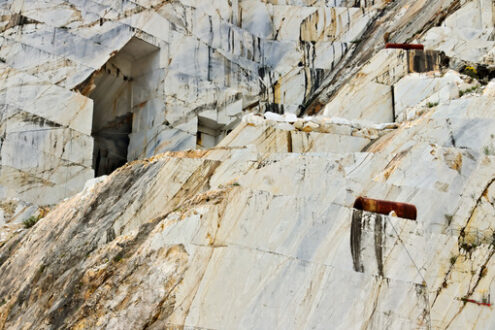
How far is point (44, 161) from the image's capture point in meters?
24.0

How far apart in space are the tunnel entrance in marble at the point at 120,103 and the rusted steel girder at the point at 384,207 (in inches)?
549

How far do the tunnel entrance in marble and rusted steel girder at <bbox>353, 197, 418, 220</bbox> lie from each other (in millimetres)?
13955

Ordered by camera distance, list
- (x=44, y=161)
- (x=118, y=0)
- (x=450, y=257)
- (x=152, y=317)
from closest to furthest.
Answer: (x=152, y=317) < (x=450, y=257) < (x=44, y=161) < (x=118, y=0)

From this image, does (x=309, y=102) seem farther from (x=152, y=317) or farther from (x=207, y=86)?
(x=152, y=317)

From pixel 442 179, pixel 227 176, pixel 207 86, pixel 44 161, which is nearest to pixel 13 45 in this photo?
pixel 44 161

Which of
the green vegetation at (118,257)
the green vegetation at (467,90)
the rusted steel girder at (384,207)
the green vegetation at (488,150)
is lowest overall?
the green vegetation at (118,257)

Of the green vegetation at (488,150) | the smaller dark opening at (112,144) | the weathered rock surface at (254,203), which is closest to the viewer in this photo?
the weathered rock surface at (254,203)

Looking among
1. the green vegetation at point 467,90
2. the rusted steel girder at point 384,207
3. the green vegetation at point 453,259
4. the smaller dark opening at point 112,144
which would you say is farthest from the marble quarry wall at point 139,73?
the green vegetation at point 453,259

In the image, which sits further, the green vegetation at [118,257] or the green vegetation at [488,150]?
the green vegetation at [488,150]

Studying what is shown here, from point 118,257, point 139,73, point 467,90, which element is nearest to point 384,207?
point 118,257

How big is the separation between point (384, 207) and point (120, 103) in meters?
15.2

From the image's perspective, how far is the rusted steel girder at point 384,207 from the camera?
1567 centimetres

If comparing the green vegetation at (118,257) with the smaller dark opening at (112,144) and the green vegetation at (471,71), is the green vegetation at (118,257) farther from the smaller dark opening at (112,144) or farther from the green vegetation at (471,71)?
the smaller dark opening at (112,144)

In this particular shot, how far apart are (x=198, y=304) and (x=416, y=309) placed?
3804 mm
